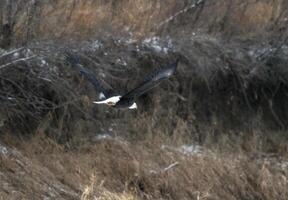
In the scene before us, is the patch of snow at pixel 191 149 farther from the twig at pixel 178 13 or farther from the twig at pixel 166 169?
the twig at pixel 178 13

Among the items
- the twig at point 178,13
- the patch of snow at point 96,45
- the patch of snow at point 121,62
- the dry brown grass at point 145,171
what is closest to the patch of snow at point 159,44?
the twig at point 178,13

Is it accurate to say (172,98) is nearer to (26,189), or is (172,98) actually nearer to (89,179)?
(89,179)

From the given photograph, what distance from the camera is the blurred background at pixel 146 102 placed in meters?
9.16

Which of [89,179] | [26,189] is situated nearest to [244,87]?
[89,179]

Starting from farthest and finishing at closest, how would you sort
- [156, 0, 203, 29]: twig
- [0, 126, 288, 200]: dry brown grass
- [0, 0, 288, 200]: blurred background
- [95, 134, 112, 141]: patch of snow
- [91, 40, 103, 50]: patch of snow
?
[156, 0, 203, 29]: twig
[91, 40, 103, 50]: patch of snow
[95, 134, 112, 141]: patch of snow
[0, 0, 288, 200]: blurred background
[0, 126, 288, 200]: dry brown grass

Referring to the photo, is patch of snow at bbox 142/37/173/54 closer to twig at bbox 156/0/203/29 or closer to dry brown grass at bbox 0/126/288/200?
twig at bbox 156/0/203/29

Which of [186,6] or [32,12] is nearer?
[32,12]

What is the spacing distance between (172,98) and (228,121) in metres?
0.94

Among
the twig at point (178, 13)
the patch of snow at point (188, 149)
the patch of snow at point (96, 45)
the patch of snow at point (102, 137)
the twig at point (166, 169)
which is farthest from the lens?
the twig at point (178, 13)

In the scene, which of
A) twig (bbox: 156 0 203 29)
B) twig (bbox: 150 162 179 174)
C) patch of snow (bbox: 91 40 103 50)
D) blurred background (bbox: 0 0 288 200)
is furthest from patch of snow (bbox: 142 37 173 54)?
twig (bbox: 150 162 179 174)

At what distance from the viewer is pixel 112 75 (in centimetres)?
1016

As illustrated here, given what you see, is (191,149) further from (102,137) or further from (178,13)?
(178,13)

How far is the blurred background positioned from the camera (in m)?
9.16

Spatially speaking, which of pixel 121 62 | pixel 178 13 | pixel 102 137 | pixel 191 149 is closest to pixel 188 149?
pixel 191 149
